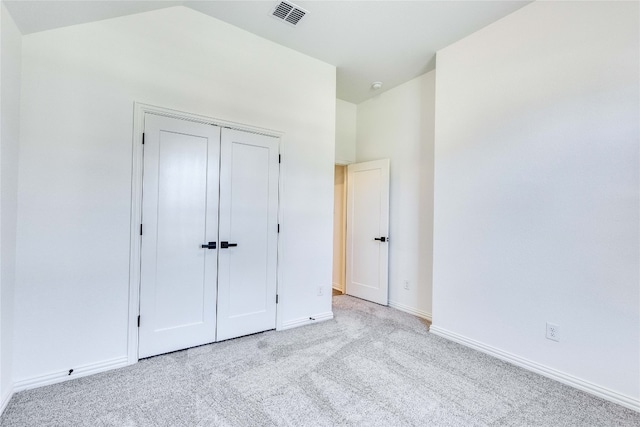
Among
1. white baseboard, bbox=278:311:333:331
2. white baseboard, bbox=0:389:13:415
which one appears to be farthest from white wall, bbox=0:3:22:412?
white baseboard, bbox=278:311:333:331

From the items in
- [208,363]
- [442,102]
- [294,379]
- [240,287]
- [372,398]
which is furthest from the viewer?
[442,102]

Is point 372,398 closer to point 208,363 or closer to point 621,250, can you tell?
point 208,363

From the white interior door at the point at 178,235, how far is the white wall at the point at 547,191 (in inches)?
92.1

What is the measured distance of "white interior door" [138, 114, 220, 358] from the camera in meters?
2.38

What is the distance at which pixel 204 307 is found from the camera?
265cm

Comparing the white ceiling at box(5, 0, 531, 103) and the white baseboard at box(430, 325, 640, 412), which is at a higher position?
the white ceiling at box(5, 0, 531, 103)

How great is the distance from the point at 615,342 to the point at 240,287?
293 cm

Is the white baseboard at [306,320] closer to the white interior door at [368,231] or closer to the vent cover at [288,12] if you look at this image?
the white interior door at [368,231]

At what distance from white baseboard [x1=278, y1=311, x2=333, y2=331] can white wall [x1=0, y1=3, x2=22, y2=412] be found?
2.02m

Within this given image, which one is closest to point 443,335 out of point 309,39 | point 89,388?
point 89,388

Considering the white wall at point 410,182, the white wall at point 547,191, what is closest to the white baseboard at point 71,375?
the white wall at point 547,191

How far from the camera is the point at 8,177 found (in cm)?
179

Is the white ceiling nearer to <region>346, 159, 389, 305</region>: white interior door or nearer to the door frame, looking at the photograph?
the door frame

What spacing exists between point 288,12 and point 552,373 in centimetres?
365
